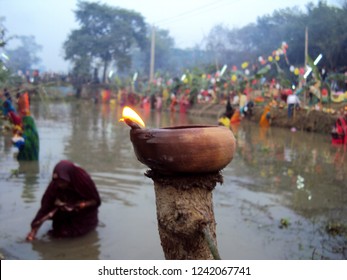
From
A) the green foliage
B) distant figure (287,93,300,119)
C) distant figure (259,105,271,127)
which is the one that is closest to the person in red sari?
the green foliage

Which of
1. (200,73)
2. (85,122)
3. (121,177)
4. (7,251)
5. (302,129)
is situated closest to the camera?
(7,251)

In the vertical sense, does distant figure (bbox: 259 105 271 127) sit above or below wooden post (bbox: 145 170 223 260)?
below

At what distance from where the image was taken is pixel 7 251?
495cm

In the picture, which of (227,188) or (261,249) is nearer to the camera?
(261,249)

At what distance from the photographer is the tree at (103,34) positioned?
81.9 ft

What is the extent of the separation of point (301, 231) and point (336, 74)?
11.3m

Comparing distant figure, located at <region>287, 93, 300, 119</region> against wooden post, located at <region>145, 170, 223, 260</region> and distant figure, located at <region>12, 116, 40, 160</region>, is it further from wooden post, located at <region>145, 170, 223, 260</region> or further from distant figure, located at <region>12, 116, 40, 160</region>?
wooden post, located at <region>145, 170, 223, 260</region>

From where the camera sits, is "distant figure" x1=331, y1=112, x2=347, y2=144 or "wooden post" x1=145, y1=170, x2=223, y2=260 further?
"distant figure" x1=331, y1=112, x2=347, y2=144

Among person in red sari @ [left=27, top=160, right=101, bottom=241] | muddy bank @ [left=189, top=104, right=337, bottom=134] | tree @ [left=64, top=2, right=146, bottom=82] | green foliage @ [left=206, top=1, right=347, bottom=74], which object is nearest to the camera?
person in red sari @ [left=27, top=160, right=101, bottom=241]

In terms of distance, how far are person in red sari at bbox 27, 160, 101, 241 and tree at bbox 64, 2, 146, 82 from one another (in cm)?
1880

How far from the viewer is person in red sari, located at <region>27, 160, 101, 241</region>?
5.25 m

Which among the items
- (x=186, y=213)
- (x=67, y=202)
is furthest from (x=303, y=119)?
(x=186, y=213)
